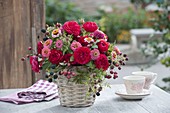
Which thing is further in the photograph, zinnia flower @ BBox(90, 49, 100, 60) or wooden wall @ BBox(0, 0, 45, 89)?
wooden wall @ BBox(0, 0, 45, 89)

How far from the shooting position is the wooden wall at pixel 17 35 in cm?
297

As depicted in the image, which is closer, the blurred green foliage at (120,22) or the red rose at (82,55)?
the red rose at (82,55)

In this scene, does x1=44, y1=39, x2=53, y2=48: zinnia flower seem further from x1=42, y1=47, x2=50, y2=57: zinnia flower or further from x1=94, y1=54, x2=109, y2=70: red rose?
x1=94, y1=54, x2=109, y2=70: red rose

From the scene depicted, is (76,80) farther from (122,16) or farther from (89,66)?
(122,16)

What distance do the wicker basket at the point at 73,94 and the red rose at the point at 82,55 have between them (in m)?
0.12

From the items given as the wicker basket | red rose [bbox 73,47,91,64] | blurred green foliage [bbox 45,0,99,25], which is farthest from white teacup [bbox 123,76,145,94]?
blurred green foliage [bbox 45,0,99,25]

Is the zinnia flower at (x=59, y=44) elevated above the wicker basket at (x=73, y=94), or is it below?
above

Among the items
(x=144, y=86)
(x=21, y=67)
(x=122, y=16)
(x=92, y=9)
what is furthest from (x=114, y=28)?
(x=144, y=86)

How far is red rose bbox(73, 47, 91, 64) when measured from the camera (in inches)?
73.8

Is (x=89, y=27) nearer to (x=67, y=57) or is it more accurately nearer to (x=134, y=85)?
(x=67, y=57)

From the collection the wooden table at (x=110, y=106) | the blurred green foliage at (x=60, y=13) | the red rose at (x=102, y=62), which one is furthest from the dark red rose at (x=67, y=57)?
the blurred green foliage at (x=60, y=13)

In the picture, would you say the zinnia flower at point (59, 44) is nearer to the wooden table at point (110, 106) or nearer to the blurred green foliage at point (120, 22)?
the wooden table at point (110, 106)

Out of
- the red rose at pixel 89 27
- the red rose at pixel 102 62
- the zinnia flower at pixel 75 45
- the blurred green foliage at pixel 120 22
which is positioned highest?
the blurred green foliage at pixel 120 22

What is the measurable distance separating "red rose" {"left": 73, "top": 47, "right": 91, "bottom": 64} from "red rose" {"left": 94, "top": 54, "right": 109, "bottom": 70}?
0.15 feet
